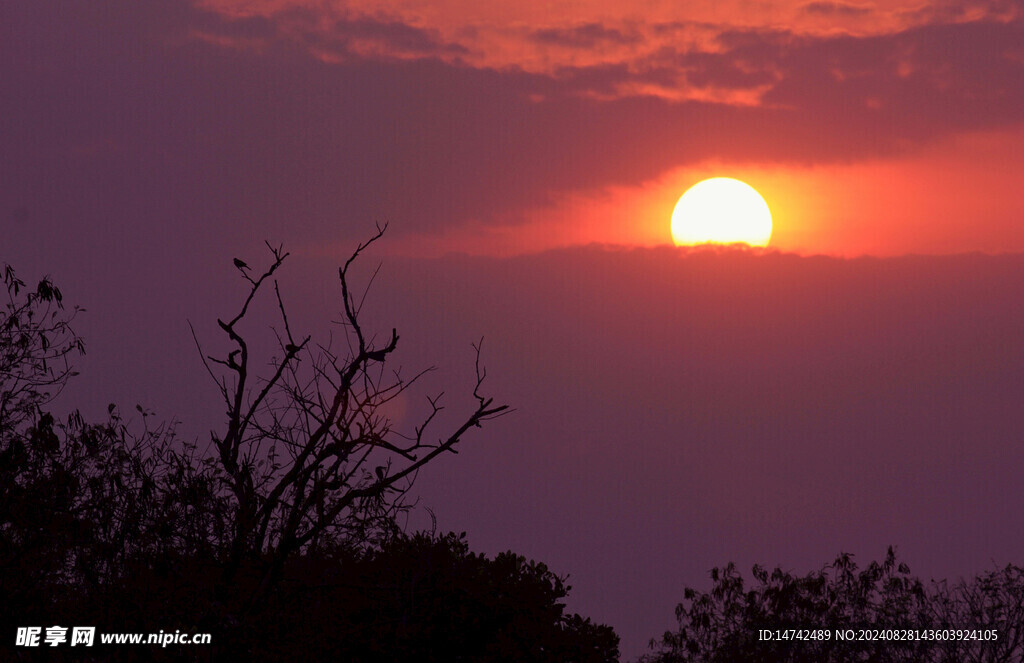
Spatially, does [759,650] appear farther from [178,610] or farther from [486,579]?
[178,610]

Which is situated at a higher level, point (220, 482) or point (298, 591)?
point (220, 482)

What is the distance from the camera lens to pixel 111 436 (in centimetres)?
1811

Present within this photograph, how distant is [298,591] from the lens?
1318cm

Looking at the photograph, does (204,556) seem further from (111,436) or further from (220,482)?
(111,436)

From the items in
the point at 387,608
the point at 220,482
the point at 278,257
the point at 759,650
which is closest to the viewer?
the point at 278,257

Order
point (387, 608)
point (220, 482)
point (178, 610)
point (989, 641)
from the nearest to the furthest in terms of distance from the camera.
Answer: point (178, 610), point (220, 482), point (387, 608), point (989, 641)

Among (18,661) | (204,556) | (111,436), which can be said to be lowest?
(18,661)

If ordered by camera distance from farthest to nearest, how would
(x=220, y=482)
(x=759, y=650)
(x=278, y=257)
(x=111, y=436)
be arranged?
(x=759, y=650)
(x=111, y=436)
(x=220, y=482)
(x=278, y=257)

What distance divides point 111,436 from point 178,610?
5.84 m

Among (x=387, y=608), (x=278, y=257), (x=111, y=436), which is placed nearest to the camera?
(x=278, y=257)

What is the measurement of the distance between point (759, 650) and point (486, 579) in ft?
48.0

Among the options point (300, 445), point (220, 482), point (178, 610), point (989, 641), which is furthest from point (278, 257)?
point (989, 641)

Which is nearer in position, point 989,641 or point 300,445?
point 300,445

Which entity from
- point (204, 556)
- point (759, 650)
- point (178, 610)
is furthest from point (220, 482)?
point (759, 650)
